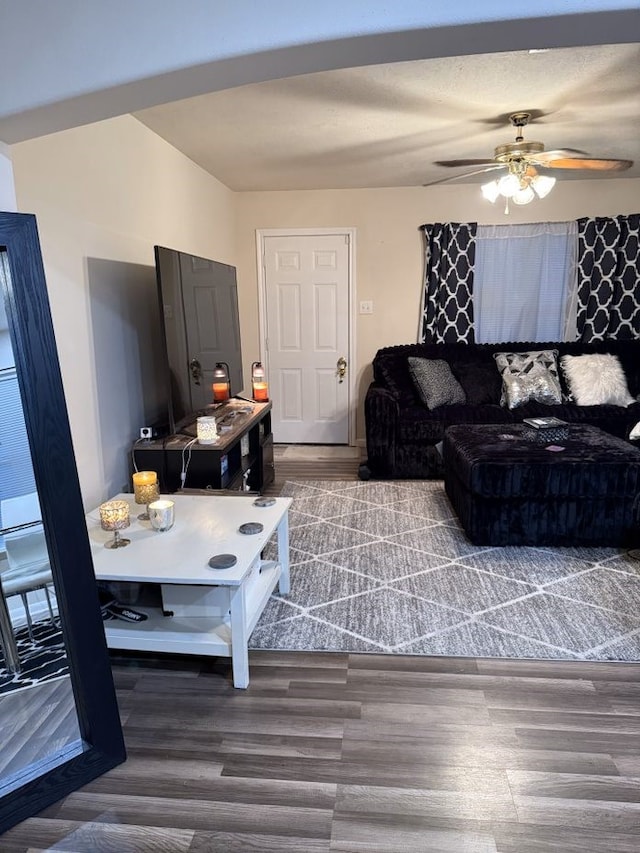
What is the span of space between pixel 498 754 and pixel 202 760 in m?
0.88

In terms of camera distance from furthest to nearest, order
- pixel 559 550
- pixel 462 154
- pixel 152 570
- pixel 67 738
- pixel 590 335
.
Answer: pixel 590 335
pixel 462 154
pixel 559 550
pixel 152 570
pixel 67 738

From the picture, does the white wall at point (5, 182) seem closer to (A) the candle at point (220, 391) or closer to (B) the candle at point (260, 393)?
(A) the candle at point (220, 391)

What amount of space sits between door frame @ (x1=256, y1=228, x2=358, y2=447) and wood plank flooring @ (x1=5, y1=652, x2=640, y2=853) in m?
3.33

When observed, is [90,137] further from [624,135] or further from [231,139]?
[624,135]

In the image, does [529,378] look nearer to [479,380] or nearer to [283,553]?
[479,380]

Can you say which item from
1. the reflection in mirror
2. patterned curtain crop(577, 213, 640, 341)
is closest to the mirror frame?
the reflection in mirror

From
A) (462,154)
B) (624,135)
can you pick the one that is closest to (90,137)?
(462,154)

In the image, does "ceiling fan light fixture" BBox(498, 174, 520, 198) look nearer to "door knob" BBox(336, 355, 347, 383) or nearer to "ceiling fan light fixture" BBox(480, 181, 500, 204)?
"ceiling fan light fixture" BBox(480, 181, 500, 204)

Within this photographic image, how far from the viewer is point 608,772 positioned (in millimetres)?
1613

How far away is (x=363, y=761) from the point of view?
1664mm

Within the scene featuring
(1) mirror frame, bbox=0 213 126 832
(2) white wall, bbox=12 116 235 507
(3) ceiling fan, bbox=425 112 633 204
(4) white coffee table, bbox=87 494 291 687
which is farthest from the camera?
(3) ceiling fan, bbox=425 112 633 204

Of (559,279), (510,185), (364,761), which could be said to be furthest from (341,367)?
(364,761)

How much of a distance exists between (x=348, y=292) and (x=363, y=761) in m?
4.11

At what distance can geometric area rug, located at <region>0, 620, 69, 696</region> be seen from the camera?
154 cm
